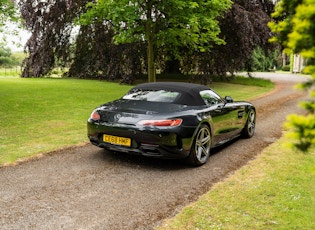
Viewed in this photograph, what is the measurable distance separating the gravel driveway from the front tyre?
15 centimetres

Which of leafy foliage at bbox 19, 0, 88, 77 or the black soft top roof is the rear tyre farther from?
leafy foliage at bbox 19, 0, 88, 77

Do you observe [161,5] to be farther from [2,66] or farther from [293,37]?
[2,66]

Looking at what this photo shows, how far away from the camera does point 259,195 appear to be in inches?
183

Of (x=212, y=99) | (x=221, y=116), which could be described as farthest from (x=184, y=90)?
(x=221, y=116)

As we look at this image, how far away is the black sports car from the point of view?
5.50m

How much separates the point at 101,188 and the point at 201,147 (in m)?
2.04

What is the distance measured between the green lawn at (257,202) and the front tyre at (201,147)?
27.5 inches

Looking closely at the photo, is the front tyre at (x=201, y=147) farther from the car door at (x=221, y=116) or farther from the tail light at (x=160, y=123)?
the tail light at (x=160, y=123)

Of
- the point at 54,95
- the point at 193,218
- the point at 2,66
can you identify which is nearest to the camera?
the point at 193,218

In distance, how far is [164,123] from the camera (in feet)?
18.0

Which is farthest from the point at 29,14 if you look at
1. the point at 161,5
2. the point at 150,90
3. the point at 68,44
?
the point at 150,90

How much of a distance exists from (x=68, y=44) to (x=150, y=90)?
71.7 feet

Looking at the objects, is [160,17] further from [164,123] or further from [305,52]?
[305,52]

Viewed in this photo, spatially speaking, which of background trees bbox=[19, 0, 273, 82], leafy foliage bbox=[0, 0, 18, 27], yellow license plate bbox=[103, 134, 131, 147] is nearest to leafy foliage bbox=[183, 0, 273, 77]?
background trees bbox=[19, 0, 273, 82]
